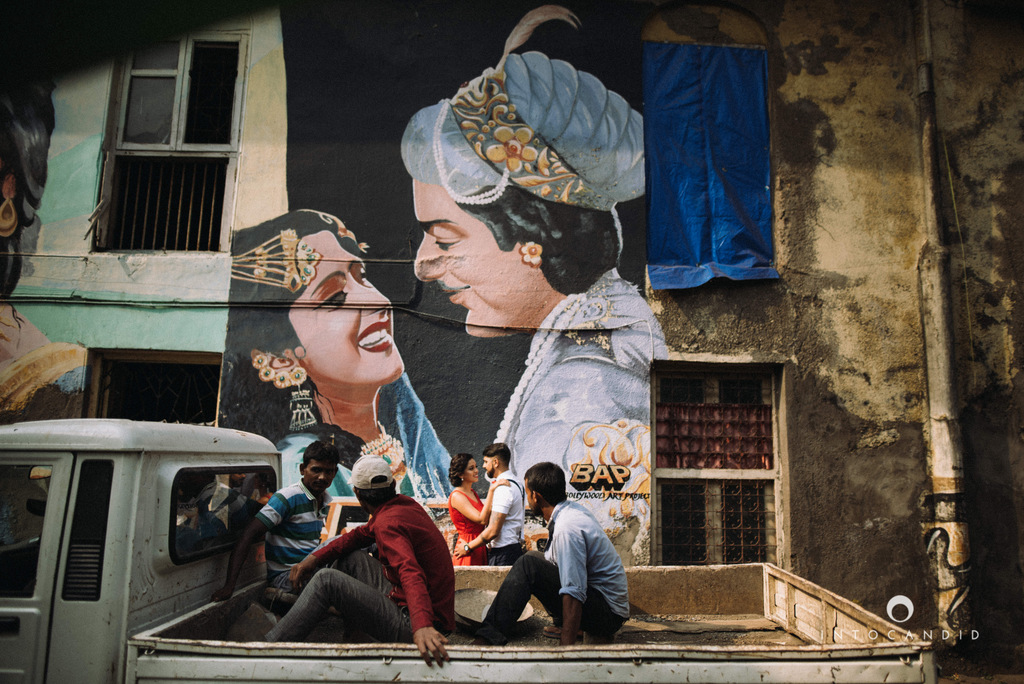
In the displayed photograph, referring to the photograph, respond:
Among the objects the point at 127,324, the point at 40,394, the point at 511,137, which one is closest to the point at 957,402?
the point at 511,137

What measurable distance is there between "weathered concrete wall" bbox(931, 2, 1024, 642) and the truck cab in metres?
6.67

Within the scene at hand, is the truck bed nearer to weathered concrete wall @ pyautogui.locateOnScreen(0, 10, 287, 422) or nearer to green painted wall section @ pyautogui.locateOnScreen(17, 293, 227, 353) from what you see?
green painted wall section @ pyautogui.locateOnScreen(17, 293, 227, 353)

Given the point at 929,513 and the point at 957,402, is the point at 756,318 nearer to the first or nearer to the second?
the point at 957,402

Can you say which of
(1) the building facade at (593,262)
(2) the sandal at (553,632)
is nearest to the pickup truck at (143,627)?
(2) the sandal at (553,632)

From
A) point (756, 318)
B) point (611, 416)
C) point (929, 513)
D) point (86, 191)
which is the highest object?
point (86, 191)

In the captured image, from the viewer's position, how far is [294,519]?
3.56m

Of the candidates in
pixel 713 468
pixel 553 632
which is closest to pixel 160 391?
pixel 553 632

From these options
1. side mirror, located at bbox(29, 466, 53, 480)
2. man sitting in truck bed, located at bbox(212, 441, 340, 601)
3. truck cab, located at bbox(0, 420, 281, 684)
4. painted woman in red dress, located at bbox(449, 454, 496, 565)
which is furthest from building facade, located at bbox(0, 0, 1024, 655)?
side mirror, located at bbox(29, 466, 53, 480)

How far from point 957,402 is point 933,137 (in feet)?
8.53

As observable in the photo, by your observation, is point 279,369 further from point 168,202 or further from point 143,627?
point 143,627

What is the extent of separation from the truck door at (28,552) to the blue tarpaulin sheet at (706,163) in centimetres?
485

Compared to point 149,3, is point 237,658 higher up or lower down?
lower down

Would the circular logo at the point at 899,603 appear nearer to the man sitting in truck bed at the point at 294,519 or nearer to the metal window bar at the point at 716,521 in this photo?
the metal window bar at the point at 716,521

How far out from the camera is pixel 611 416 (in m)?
5.88
